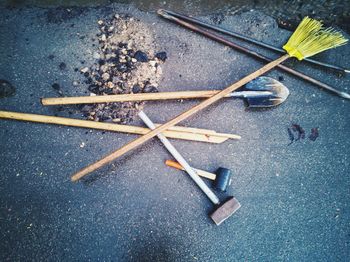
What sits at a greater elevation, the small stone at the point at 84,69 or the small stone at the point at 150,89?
the small stone at the point at 150,89

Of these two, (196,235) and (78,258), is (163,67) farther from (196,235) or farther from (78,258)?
(78,258)

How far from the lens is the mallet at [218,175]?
287 centimetres

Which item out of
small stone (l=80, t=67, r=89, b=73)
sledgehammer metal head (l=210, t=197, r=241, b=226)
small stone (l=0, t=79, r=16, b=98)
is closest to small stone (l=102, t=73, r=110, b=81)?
small stone (l=80, t=67, r=89, b=73)

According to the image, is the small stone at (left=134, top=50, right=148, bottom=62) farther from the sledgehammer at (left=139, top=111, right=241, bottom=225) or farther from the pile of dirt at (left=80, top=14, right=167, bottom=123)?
the sledgehammer at (left=139, top=111, right=241, bottom=225)

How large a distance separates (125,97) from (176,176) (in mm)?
951

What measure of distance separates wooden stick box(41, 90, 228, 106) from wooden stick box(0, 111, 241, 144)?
17 cm

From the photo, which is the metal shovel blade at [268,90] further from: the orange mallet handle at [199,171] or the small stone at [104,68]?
the small stone at [104,68]

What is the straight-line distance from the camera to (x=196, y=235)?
9.55ft

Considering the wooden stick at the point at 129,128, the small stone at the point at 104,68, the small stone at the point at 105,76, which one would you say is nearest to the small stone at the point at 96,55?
the small stone at the point at 104,68

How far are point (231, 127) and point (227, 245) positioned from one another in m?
1.20

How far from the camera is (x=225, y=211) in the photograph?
2.81 metres

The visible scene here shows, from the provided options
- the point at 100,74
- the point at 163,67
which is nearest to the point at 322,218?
the point at 163,67

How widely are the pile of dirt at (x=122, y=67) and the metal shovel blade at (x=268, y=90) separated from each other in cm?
101

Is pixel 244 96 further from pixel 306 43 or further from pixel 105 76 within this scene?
pixel 105 76
